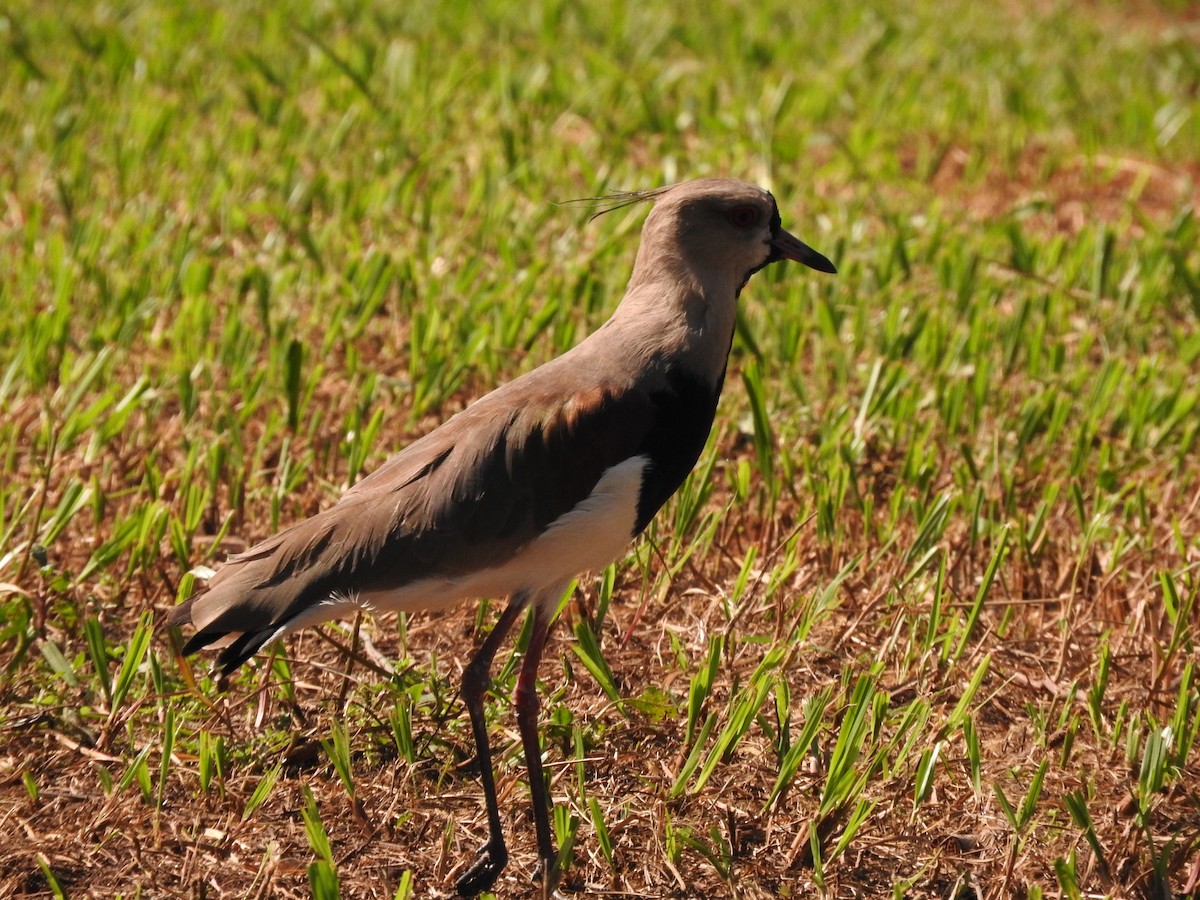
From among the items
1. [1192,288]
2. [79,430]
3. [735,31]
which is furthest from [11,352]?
[735,31]

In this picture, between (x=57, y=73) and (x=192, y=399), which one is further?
(x=57, y=73)

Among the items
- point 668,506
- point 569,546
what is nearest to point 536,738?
point 569,546

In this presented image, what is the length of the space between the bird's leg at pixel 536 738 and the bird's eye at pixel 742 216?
0.98 meters

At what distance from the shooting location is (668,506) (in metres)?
4.23

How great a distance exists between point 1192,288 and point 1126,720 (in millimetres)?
2634

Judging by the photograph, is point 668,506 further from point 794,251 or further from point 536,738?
point 536,738

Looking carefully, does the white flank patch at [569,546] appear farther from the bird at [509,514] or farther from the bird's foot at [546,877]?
the bird's foot at [546,877]

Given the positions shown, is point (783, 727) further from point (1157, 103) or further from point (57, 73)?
point (1157, 103)

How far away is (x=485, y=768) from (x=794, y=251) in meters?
1.42

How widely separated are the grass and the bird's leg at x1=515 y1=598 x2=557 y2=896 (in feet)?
0.27

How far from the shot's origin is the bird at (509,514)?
3.14m

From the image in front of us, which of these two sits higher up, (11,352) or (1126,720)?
(11,352)

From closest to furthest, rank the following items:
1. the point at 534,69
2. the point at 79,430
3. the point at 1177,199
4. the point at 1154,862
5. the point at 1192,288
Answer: the point at 1154,862 → the point at 79,430 → the point at 1192,288 → the point at 1177,199 → the point at 534,69

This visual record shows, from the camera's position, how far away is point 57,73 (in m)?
7.41
